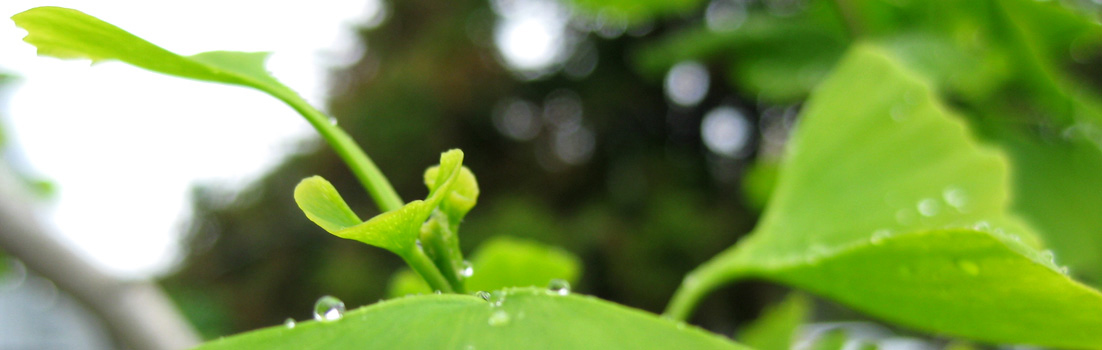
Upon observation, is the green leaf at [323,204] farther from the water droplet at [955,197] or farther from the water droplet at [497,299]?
the water droplet at [955,197]

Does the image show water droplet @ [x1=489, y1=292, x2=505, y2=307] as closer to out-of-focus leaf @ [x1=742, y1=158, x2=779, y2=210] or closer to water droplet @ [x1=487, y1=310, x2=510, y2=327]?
water droplet @ [x1=487, y1=310, x2=510, y2=327]

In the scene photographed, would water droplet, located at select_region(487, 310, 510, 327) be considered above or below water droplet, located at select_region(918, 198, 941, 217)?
below

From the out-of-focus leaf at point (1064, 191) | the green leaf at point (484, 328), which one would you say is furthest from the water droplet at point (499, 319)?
the out-of-focus leaf at point (1064, 191)

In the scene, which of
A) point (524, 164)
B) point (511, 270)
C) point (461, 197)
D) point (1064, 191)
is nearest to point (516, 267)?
point (511, 270)

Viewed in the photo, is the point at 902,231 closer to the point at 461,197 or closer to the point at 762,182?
the point at 461,197

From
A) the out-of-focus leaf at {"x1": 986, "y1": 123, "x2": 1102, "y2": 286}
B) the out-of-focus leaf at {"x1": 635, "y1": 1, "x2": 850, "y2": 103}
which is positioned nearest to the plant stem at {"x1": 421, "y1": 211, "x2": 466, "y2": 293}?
the out-of-focus leaf at {"x1": 986, "y1": 123, "x2": 1102, "y2": 286}

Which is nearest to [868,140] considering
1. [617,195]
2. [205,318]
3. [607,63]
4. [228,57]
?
[228,57]
